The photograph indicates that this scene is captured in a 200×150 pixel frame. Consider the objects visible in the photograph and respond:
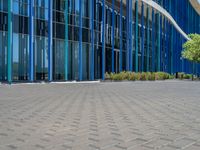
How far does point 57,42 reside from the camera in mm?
31406

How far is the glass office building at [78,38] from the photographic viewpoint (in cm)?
2742

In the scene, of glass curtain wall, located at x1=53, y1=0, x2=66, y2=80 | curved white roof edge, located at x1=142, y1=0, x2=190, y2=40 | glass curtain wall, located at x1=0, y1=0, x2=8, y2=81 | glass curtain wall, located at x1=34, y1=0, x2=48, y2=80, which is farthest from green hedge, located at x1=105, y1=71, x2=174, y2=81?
glass curtain wall, located at x1=0, y1=0, x2=8, y2=81

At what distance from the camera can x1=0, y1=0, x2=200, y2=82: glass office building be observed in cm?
2742

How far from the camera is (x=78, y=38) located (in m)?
33.5

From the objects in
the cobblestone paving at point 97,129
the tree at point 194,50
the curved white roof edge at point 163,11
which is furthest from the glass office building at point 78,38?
the cobblestone paving at point 97,129

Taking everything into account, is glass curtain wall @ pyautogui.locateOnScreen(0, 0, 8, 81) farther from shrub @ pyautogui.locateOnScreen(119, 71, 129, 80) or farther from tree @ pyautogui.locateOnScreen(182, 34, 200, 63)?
tree @ pyautogui.locateOnScreen(182, 34, 200, 63)

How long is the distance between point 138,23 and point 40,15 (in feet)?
64.2

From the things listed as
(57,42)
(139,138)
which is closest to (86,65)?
(57,42)

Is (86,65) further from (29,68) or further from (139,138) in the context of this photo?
(139,138)

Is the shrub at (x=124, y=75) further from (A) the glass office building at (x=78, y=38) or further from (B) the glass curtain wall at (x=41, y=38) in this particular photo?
(B) the glass curtain wall at (x=41, y=38)

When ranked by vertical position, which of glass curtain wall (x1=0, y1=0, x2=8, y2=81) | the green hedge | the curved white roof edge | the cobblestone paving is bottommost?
the cobblestone paving

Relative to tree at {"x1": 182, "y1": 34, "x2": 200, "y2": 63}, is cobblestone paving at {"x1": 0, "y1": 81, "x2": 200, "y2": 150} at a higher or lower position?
lower

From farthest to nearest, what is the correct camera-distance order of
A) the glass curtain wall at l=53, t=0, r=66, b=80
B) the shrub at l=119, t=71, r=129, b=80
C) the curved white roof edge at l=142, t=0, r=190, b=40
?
1. the curved white roof edge at l=142, t=0, r=190, b=40
2. the shrub at l=119, t=71, r=129, b=80
3. the glass curtain wall at l=53, t=0, r=66, b=80

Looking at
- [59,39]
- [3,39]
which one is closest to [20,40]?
[3,39]
